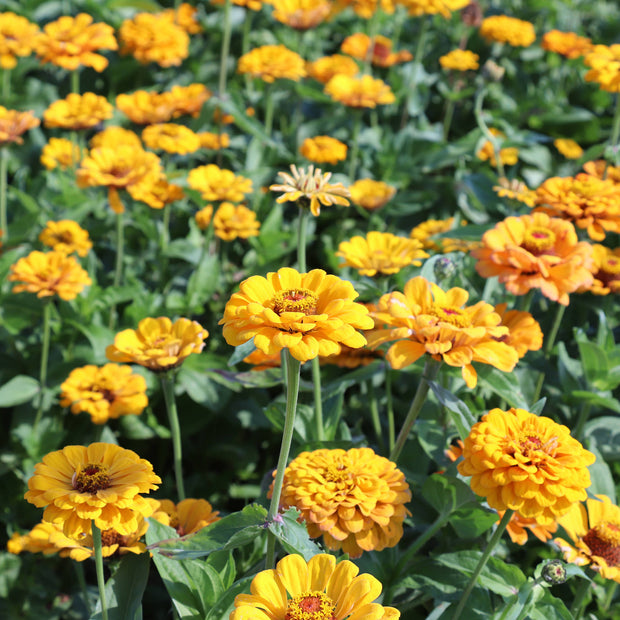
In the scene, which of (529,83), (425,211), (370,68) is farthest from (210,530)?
(529,83)

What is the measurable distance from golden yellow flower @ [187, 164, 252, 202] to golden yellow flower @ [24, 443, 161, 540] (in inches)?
39.5

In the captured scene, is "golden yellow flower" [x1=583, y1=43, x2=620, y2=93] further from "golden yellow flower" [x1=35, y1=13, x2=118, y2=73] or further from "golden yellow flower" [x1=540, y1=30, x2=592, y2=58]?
"golden yellow flower" [x1=35, y1=13, x2=118, y2=73]

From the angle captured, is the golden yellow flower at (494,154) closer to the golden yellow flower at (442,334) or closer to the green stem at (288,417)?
the golden yellow flower at (442,334)

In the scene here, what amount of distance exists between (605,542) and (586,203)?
75 cm

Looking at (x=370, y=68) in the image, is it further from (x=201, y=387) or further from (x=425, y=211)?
(x=201, y=387)

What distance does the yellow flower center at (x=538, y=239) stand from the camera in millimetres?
1491

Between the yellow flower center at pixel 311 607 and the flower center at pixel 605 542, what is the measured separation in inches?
23.1

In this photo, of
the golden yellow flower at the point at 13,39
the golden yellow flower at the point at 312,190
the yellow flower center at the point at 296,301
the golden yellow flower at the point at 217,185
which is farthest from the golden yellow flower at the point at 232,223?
the yellow flower center at the point at 296,301

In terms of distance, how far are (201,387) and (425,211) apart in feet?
3.98

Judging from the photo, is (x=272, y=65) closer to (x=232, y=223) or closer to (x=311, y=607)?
(x=232, y=223)

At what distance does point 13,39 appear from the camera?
100 inches

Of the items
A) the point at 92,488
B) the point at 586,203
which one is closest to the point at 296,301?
the point at 92,488

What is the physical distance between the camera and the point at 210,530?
3.60ft

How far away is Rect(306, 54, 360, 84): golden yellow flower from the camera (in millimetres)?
2744
